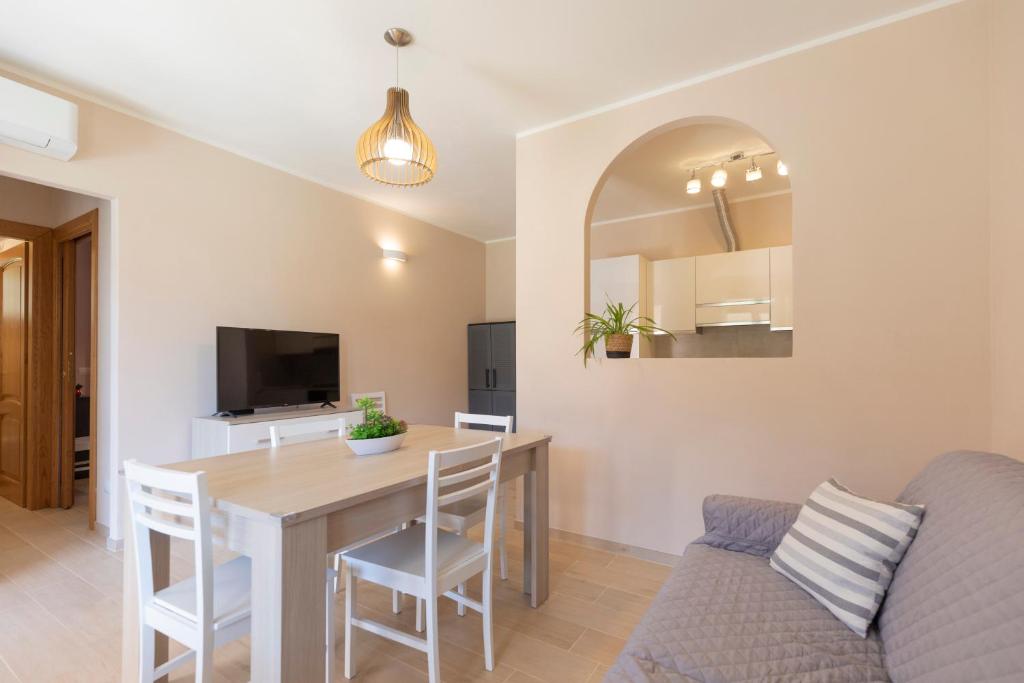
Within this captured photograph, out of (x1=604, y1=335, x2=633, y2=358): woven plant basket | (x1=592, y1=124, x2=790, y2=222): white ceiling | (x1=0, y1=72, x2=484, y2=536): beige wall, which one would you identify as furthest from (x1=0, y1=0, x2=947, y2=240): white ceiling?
(x1=604, y1=335, x2=633, y2=358): woven plant basket

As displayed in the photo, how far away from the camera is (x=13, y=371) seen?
3939mm

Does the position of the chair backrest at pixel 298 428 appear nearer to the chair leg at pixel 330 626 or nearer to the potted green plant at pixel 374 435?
the potted green plant at pixel 374 435

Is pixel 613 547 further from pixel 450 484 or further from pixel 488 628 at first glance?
pixel 450 484

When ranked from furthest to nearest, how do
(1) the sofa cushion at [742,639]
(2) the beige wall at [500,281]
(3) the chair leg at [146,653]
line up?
(2) the beige wall at [500,281]
(3) the chair leg at [146,653]
(1) the sofa cushion at [742,639]

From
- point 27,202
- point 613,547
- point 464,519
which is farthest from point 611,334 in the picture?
point 27,202

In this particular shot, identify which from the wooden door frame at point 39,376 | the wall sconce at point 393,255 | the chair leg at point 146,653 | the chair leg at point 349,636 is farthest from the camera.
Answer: the wall sconce at point 393,255

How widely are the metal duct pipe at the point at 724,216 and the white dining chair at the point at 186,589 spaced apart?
4.22 metres

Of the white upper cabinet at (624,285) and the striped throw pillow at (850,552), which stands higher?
the white upper cabinet at (624,285)

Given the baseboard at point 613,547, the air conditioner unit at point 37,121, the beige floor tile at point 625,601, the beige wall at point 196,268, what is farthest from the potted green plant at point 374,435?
the air conditioner unit at point 37,121

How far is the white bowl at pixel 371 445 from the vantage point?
6.38 feet

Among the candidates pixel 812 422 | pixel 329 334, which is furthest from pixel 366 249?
pixel 812 422

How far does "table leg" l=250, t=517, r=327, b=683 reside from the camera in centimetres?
125

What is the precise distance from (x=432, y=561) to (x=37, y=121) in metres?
3.03

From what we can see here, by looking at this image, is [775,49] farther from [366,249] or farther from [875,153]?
[366,249]
